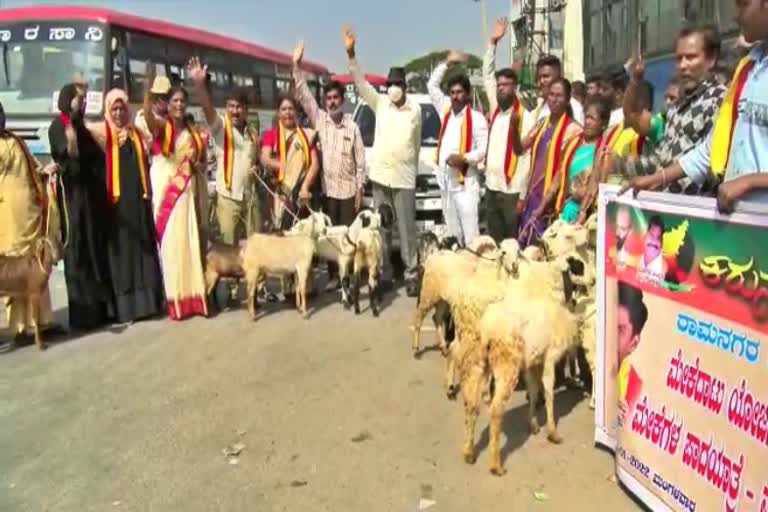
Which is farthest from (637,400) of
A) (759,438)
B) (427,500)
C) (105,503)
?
(105,503)

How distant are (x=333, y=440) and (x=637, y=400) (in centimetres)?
185

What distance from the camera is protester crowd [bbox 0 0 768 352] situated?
602 cm

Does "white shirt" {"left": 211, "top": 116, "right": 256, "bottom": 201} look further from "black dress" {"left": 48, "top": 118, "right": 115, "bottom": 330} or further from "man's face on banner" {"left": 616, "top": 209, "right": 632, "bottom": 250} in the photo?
"man's face on banner" {"left": 616, "top": 209, "right": 632, "bottom": 250}

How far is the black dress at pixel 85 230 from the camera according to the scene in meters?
6.90

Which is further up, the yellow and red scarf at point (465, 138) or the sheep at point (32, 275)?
the yellow and red scarf at point (465, 138)

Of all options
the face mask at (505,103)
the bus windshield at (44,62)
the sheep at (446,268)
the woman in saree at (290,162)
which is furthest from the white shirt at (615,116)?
the bus windshield at (44,62)

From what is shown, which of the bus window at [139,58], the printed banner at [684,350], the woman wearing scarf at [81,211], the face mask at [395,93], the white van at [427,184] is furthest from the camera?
the bus window at [139,58]

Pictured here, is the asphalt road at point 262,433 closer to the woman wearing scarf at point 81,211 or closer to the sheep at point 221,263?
the woman wearing scarf at point 81,211

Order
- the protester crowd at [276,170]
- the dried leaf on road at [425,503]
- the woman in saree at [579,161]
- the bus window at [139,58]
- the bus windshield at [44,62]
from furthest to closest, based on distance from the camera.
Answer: the bus window at [139,58]
the bus windshield at [44,62]
the protester crowd at [276,170]
the woman in saree at [579,161]
the dried leaf on road at [425,503]

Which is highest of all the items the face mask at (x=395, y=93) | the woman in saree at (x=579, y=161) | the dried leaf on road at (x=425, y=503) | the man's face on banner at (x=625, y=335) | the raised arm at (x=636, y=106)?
the face mask at (x=395, y=93)

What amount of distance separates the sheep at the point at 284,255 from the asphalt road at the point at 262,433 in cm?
63

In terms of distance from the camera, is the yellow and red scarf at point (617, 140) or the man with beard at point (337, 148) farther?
the man with beard at point (337, 148)

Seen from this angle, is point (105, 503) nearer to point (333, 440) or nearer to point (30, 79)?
point (333, 440)

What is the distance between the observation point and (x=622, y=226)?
12.3 ft
